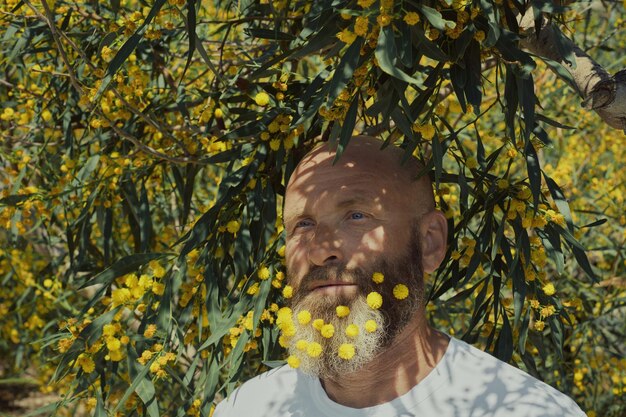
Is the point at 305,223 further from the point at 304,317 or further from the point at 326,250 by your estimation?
the point at 304,317

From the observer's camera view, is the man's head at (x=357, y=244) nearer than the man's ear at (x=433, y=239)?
Yes

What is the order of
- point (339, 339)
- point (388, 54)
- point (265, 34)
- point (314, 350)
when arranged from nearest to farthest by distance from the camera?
point (388, 54), point (314, 350), point (339, 339), point (265, 34)

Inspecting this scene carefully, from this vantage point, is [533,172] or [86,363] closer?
[533,172]

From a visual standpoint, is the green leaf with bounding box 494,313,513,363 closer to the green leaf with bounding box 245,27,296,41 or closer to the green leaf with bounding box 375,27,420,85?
the green leaf with bounding box 245,27,296,41

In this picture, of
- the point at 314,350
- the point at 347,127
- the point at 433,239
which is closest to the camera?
the point at 347,127

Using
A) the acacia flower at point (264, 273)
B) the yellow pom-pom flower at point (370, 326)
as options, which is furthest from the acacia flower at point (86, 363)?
the yellow pom-pom flower at point (370, 326)

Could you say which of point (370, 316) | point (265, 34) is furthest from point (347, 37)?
point (265, 34)

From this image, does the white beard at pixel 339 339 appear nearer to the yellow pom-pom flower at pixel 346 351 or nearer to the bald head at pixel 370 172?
the yellow pom-pom flower at pixel 346 351

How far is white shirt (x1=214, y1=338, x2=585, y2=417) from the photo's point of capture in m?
1.81

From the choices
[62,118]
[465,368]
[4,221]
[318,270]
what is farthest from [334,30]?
[62,118]

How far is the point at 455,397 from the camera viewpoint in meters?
1.87

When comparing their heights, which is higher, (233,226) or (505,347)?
(233,226)

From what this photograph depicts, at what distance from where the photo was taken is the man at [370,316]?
1.86m

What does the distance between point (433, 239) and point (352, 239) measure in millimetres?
269
